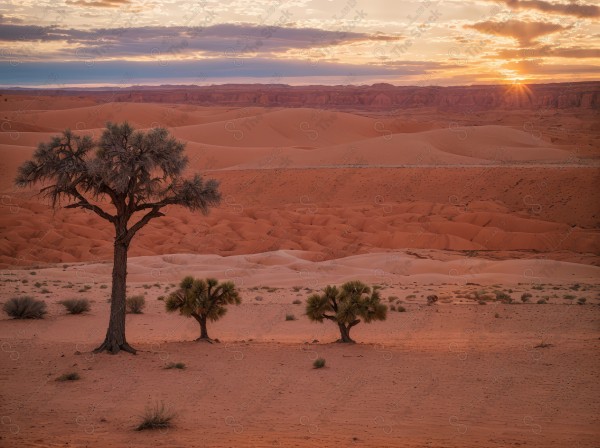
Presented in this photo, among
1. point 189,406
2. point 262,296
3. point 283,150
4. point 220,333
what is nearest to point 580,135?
point 283,150

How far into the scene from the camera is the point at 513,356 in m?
13.8

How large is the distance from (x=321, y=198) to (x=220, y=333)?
33.7 metres

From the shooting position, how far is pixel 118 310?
1365 cm

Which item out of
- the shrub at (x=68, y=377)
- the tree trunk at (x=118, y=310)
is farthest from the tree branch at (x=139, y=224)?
the shrub at (x=68, y=377)

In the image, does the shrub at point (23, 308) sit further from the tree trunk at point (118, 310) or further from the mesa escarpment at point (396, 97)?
the mesa escarpment at point (396, 97)

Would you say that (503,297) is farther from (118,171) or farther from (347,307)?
(118,171)

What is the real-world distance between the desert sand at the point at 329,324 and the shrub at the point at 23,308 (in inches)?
11.0

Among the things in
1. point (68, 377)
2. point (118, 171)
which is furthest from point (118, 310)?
point (118, 171)

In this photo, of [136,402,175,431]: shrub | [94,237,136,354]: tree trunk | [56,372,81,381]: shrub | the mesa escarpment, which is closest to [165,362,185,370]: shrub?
[94,237,136,354]: tree trunk

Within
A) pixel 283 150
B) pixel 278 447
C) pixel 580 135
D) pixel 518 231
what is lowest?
pixel 278 447

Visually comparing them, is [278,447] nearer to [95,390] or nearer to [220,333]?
[95,390]

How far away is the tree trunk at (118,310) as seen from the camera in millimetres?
13711

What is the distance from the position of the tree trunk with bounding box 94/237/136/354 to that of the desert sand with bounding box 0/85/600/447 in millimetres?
382

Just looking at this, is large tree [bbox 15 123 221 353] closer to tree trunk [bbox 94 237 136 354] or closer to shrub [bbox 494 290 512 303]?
tree trunk [bbox 94 237 136 354]
